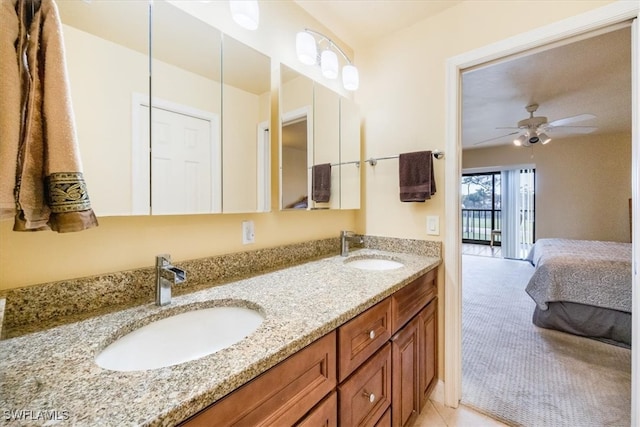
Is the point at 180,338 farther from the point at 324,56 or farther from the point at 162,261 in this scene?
the point at 324,56

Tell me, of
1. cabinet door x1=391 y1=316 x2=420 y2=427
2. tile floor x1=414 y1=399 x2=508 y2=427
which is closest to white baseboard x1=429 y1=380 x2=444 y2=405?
tile floor x1=414 y1=399 x2=508 y2=427

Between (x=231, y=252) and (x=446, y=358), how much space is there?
141cm

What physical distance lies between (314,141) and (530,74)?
2.25m

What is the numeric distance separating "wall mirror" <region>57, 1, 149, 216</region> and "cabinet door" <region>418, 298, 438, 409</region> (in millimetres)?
1453

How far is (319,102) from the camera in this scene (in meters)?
1.72

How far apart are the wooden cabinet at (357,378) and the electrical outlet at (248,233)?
0.67 meters

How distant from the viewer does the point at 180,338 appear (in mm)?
891

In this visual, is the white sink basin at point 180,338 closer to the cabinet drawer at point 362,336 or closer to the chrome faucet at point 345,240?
the cabinet drawer at point 362,336

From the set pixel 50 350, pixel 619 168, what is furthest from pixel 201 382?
pixel 619 168

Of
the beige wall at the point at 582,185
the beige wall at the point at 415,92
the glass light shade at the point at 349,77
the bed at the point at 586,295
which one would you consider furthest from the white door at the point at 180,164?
the beige wall at the point at 582,185

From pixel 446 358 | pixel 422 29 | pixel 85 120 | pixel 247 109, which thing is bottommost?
pixel 446 358

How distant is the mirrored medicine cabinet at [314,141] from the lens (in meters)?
1.52

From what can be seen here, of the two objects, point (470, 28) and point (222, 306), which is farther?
point (470, 28)

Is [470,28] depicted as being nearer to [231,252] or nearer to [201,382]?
[231,252]
